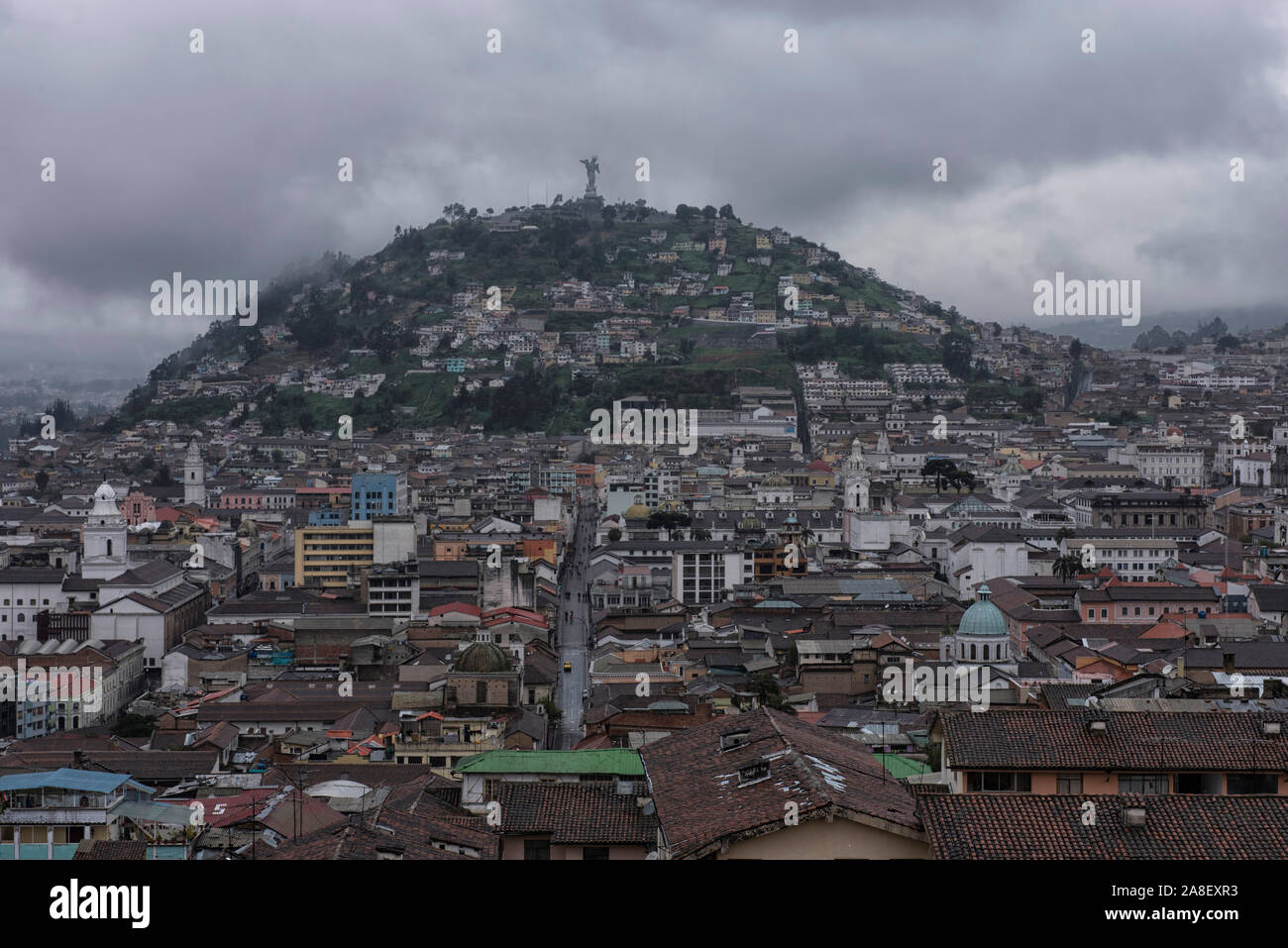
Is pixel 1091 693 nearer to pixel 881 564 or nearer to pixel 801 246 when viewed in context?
pixel 881 564

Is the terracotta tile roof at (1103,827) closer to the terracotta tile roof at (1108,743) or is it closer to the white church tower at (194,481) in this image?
the terracotta tile roof at (1108,743)

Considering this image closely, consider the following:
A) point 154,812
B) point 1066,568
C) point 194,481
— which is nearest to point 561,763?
point 154,812

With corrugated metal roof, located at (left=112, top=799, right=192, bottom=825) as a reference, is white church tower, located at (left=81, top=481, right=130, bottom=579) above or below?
above

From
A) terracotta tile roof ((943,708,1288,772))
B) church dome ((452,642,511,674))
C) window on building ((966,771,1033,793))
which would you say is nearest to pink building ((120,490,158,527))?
church dome ((452,642,511,674))

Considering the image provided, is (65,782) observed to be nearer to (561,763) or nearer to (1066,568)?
(561,763)

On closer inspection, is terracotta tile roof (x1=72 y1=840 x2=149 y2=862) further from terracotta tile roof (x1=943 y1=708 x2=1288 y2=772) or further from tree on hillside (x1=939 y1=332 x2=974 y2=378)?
tree on hillside (x1=939 y1=332 x2=974 y2=378)
